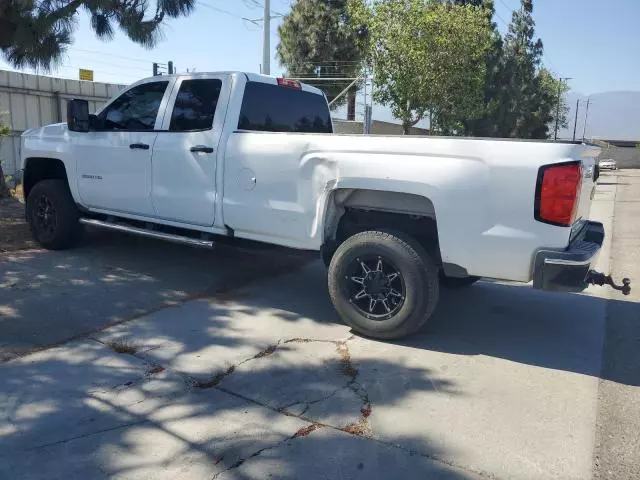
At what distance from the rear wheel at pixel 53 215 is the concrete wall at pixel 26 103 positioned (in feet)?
32.2

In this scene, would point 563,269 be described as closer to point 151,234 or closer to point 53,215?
point 151,234

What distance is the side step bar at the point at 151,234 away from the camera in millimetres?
5395

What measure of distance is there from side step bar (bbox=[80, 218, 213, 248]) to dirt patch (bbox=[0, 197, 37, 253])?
1264mm

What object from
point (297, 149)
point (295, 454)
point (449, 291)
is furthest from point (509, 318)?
point (295, 454)

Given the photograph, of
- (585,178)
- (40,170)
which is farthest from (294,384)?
(40,170)

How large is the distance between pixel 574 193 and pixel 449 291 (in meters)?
2.49

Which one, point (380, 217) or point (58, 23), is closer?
point (380, 217)

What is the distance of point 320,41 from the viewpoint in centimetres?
2744

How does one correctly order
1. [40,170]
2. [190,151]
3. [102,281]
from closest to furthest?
1. [190,151]
2. [102,281]
3. [40,170]

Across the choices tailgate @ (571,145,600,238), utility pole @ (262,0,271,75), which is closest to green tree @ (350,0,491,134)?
utility pole @ (262,0,271,75)

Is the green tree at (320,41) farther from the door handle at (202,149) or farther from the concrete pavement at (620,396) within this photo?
the concrete pavement at (620,396)

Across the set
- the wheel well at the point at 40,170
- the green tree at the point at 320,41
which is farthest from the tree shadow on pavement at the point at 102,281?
the green tree at the point at 320,41

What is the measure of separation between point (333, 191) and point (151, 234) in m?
2.21

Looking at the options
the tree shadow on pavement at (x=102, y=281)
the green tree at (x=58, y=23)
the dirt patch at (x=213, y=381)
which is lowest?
the dirt patch at (x=213, y=381)
